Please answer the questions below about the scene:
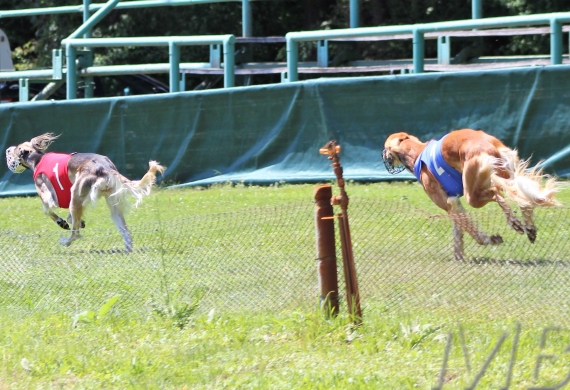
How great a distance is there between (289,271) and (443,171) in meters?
2.13

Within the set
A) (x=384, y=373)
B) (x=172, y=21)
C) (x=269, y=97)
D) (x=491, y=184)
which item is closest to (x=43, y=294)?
(x=384, y=373)

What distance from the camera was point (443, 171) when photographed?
8.32 metres

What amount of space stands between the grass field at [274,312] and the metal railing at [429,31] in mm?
5201

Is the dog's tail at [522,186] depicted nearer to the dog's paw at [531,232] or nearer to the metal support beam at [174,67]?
the dog's paw at [531,232]

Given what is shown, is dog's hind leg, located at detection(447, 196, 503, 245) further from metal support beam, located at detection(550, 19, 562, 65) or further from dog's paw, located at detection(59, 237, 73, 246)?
metal support beam, located at detection(550, 19, 562, 65)

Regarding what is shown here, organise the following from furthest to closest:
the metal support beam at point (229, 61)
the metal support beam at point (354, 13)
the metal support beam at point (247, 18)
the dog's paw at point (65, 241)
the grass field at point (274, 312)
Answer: the metal support beam at point (247, 18) < the metal support beam at point (354, 13) < the metal support beam at point (229, 61) < the dog's paw at point (65, 241) < the grass field at point (274, 312)

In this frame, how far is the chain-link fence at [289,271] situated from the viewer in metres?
6.23

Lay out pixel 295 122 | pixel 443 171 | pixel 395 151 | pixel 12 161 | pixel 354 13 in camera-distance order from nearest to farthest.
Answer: pixel 443 171
pixel 395 151
pixel 12 161
pixel 295 122
pixel 354 13

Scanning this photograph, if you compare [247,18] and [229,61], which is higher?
[247,18]

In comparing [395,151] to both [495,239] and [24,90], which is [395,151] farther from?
[24,90]

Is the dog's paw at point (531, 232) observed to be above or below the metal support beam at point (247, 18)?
below

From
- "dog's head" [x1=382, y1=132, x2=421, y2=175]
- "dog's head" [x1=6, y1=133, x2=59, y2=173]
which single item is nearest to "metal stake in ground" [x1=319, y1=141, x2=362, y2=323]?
"dog's head" [x1=382, y1=132, x2=421, y2=175]

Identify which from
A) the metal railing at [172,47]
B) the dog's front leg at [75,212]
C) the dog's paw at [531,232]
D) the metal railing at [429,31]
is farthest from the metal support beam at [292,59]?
the dog's paw at [531,232]

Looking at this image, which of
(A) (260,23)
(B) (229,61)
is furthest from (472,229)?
(A) (260,23)
